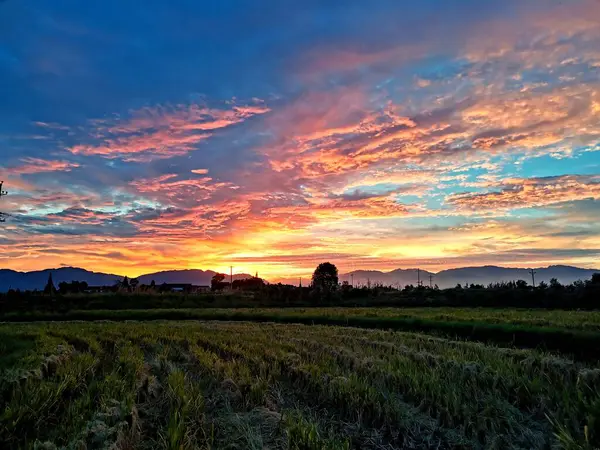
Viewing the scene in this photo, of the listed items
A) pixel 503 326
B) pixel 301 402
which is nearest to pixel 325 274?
pixel 503 326

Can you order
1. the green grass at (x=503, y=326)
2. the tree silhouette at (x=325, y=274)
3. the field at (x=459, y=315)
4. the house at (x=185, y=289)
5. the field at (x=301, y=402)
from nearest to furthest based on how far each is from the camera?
the field at (x=301, y=402) < the green grass at (x=503, y=326) < the field at (x=459, y=315) < the house at (x=185, y=289) < the tree silhouette at (x=325, y=274)

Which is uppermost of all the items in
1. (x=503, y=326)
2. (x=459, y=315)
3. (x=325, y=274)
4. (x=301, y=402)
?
(x=325, y=274)

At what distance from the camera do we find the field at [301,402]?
5645 millimetres

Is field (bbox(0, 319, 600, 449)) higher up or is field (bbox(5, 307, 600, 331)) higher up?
field (bbox(5, 307, 600, 331))

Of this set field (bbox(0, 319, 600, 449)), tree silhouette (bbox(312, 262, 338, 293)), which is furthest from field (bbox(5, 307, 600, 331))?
tree silhouette (bbox(312, 262, 338, 293))

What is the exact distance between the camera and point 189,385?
27.4 feet

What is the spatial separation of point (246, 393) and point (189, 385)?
3.68 ft

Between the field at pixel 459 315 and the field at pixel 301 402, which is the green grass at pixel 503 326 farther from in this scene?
the field at pixel 301 402

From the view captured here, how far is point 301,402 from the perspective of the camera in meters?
7.76

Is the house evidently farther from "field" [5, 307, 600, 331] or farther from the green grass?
the green grass

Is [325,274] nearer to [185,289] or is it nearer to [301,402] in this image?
[185,289]

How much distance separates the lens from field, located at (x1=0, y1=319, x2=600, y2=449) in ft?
18.5

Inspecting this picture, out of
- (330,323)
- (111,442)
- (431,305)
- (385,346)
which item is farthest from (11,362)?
(431,305)

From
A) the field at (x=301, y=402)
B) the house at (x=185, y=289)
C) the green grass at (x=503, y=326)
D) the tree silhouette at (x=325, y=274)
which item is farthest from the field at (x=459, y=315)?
the tree silhouette at (x=325, y=274)
